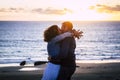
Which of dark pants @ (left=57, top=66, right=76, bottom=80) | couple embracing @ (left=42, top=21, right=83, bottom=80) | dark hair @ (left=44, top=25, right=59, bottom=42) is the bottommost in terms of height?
dark pants @ (left=57, top=66, right=76, bottom=80)

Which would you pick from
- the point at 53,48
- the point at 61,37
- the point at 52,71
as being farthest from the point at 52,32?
the point at 52,71

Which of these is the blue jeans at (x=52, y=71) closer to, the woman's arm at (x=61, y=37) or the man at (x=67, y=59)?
the man at (x=67, y=59)

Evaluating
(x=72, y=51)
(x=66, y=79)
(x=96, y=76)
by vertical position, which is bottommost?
(x=96, y=76)

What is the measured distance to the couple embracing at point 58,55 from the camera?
31.5 feet

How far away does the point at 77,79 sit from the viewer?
17.0m

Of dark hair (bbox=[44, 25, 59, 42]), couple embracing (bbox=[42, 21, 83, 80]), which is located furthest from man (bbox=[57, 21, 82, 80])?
dark hair (bbox=[44, 25, 59, 42])

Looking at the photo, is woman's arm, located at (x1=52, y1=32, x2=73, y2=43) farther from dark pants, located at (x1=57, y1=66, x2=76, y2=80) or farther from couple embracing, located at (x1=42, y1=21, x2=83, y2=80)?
dark pants, located at (x1=57, y1=66, x2=76, y2=80)

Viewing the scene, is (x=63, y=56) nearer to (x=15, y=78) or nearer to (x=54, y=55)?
(x=54, y=55)

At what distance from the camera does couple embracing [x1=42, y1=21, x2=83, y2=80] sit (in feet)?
31.5

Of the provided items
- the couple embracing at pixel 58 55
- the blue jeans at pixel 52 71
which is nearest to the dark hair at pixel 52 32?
the couple embracing at pixel 58 55

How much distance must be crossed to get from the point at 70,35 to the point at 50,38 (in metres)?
0.43

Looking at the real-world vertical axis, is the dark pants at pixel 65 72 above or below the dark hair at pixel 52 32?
below

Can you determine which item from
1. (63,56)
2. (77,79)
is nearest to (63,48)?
(63,56)

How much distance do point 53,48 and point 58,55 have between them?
0.63 feet
